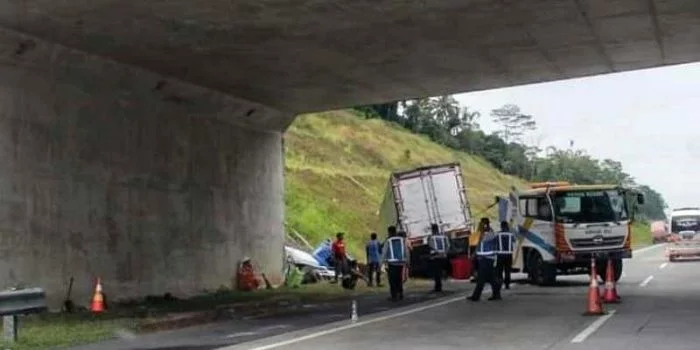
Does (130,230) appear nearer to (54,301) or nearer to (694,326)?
(54,301)

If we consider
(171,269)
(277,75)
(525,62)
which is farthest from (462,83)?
(171,269)

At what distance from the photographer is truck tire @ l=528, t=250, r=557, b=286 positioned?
2977 cm

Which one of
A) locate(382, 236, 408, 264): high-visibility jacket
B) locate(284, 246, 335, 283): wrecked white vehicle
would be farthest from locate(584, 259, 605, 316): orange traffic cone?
locate(284, 246, 335, 283): wrecked white vehicle

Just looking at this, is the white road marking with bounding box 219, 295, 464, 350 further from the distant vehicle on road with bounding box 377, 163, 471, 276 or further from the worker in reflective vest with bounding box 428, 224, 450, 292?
the distant vehicle on road with bounding box 377, 163, 471, 276

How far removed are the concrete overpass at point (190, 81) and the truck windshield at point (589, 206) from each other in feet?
13.0

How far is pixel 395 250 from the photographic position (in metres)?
24.5

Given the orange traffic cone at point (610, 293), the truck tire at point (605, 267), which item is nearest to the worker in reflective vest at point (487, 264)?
the orange traffic cone at point (610, 293)

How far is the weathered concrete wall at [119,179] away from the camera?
20.3 metres

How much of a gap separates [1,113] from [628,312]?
12.2 m

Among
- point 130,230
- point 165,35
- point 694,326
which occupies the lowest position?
point 694,326

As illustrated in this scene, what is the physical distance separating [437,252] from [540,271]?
305cm

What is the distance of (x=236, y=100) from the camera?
28438 mm

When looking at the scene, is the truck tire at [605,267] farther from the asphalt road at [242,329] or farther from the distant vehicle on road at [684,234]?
the distant vehicle on road at [684,234]

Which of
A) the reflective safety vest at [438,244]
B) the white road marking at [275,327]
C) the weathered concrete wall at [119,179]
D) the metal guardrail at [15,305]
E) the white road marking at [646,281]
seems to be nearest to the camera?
the metal guardrail at [15,305]
